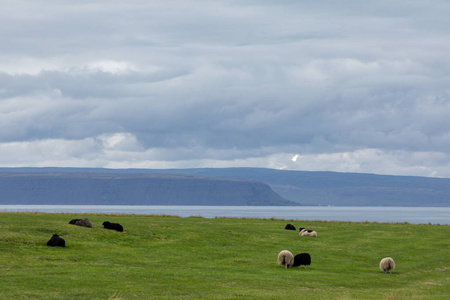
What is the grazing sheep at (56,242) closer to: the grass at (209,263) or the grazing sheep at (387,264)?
the grass at (209,263)

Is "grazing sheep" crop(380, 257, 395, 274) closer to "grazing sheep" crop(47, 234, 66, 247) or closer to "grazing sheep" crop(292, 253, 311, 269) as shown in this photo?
"grazing sheep" crop(292, 253, 311, 269)

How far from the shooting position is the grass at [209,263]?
1153 inches

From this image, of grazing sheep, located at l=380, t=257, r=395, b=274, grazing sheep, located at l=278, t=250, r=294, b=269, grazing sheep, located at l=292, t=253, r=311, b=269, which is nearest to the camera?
grazing sheep, located at l=380, t=257, r=395, b=274

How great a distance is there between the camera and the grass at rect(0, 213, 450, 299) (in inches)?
1153

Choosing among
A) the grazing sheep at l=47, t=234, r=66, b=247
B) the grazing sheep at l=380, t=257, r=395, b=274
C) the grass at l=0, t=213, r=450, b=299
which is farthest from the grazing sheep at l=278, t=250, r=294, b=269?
the grazing sheep at l=47, t=234, r=66, b=247

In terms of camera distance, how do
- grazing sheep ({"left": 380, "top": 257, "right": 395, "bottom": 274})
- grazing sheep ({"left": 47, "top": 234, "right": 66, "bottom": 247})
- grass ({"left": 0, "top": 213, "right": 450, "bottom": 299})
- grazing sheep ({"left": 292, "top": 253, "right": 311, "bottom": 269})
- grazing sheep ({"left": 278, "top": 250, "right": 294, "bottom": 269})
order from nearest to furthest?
grass ({"left": 0, "top": 213, "right": 450, "bottom": 299}) → grazing sheep ({"left": 380, "top": 257, "right": 395, "bottom": 274}) → grazing sheep ({"left": 278, "top": 250, "right": 294, "bottom": 269}) → grazing sheep ({"left": 292, "top": 253, "right": 311, "bottom": 269}) → grazing sheep ({"left": 47, "top": 234, "right": 66, "bottom": 247})

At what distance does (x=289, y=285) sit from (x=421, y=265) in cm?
1494

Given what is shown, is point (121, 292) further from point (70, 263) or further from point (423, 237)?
point (423, 237)

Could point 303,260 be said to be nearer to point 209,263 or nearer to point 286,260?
point 286,260

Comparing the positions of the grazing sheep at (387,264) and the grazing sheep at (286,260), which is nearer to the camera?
the grazing sheep at (387,264)

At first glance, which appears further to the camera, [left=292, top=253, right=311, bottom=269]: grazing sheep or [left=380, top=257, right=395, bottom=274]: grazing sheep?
[left=292, top=253, right=311, bottom=269]: grazing sheep

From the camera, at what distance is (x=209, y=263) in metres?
41.2

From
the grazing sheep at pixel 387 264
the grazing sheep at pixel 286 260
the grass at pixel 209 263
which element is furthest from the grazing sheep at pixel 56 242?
the grazing sheep at pixel 387 264

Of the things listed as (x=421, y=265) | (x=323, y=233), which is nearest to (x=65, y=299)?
(x=421, y=265)
